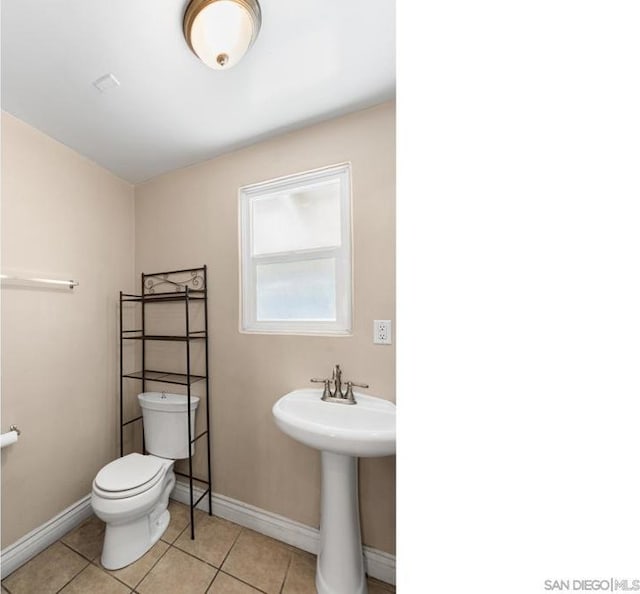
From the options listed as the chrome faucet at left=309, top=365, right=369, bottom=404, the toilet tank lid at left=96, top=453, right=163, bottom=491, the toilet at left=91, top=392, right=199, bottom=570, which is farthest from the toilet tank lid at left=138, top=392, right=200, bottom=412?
the chrome faucet at left=309, top=365, right=369, bottom=404

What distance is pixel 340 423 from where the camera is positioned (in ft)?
4.13

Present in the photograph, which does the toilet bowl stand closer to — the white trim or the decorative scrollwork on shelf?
the white trim

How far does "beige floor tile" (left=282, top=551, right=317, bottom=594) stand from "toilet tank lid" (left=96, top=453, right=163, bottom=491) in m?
0.85

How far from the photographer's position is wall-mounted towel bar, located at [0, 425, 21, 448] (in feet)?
4.11

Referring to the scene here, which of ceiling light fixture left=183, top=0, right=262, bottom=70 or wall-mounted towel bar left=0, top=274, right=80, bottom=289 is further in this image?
wall-mounted towel bar left=0, top=274, right=80, bottom=289

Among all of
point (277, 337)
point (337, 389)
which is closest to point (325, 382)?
point (337, 389)

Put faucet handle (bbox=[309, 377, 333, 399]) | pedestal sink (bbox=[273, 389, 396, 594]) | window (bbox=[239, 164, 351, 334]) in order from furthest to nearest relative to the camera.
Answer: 1. window (bbox=[239, 164, 351, 334])
2. faucet handle (bbox=[309, 377, 333, 399])
3. pedestal sink (bbox=[273, 389, 396, 594])

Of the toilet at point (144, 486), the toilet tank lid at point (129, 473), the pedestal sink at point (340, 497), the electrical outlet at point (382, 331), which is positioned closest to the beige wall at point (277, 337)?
the electrical outlet at point (382, 331)

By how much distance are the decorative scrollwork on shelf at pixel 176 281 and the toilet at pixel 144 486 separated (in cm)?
71

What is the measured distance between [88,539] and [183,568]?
64 centimetres

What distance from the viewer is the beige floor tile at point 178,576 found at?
1.21m

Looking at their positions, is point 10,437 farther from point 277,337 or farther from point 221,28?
point 221,28
